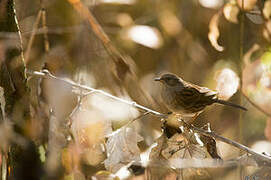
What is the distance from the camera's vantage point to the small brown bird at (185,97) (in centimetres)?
206

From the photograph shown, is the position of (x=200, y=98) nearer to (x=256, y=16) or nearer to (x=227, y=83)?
(x=227, y=83)

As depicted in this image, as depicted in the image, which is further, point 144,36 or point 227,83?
point 144,36

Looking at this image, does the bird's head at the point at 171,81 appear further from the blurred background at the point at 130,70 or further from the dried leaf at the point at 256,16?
the dried leaf at the point at 256,16

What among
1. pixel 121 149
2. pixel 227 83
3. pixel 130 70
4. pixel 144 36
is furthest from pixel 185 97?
pixel 144 36

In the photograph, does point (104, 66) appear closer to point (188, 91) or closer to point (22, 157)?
point (188, 91)

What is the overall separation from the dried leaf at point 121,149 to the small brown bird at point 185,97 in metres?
0.58

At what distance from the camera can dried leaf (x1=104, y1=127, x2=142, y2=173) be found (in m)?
1.47

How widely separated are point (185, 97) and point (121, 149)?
29.8 inches

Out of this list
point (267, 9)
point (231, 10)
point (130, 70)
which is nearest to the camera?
point (130, 70)

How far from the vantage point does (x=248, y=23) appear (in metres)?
2.96

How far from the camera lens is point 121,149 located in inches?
57.6

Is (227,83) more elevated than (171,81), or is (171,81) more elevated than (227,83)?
(227,83)

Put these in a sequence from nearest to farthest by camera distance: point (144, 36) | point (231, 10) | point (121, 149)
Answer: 1. point (121, 149)
2. point (231, 10)
3. point (144, 36)

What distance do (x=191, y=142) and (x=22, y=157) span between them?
23.0 inches
